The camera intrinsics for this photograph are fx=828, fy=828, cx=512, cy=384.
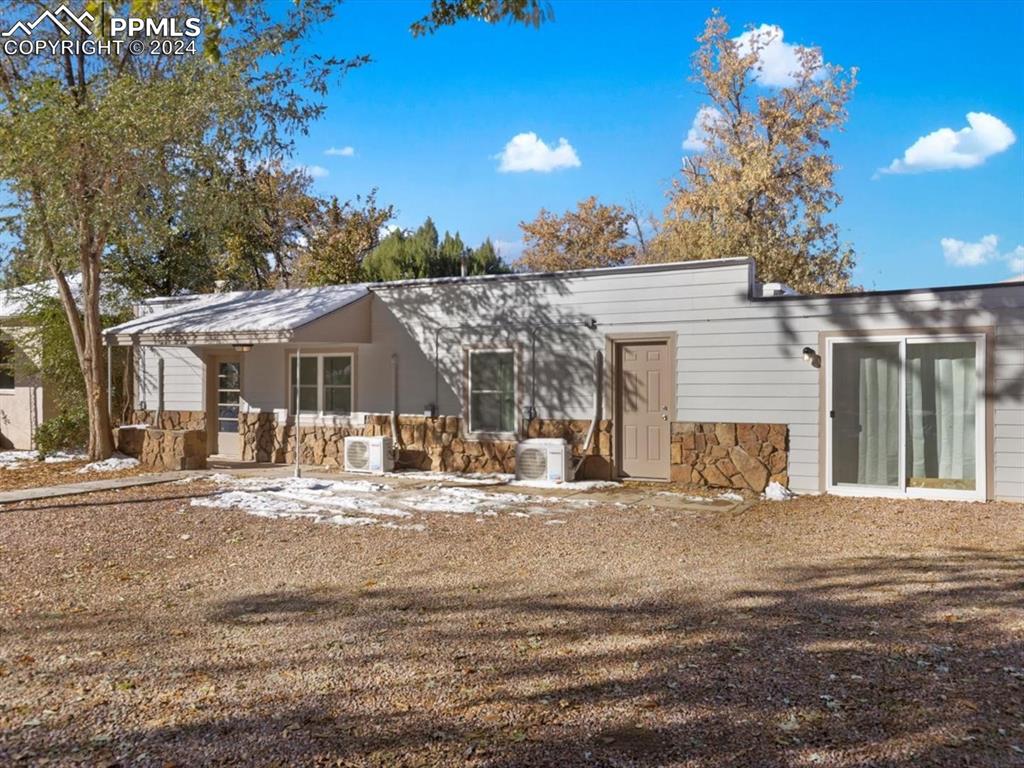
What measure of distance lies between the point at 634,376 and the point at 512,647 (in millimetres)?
7216

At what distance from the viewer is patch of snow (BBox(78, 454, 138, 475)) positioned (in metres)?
12.3

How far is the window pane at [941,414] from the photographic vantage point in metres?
9.12

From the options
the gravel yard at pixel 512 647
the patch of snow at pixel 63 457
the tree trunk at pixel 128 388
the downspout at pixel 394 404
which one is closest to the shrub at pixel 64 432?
the patch of snow at pixel 63 457

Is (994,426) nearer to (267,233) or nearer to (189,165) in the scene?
(189,165)

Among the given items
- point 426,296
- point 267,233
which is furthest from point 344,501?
point 267,233

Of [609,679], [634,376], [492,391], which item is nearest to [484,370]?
[492,391]

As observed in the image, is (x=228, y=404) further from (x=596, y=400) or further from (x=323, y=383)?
(x=596, y=400)

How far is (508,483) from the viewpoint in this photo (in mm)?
11172

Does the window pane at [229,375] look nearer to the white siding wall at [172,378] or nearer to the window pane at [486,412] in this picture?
the white siding wall at [172,378]

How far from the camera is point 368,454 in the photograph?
12.4 metres

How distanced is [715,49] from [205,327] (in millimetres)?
18903

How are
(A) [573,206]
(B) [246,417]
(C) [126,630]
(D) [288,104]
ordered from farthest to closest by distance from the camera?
(A) [573,206] < (B) [246,417] < (D) [288,104] < (C) [126,630]

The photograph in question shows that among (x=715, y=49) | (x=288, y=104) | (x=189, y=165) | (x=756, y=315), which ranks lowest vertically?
(x=756, y=315)

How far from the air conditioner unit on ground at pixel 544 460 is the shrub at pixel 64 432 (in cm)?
840
